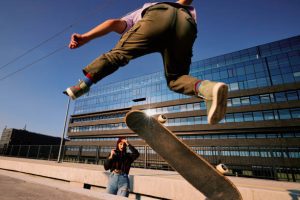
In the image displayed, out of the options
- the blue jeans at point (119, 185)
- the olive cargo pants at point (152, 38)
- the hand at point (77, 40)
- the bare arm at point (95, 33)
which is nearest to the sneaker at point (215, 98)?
the olive cargo pants at point (152, 38)

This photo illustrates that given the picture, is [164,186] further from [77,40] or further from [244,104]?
[244,104]

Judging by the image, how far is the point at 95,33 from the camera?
5.48 ft

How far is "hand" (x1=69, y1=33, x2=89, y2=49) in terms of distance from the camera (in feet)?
5.47

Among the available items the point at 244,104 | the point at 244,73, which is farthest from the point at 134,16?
the point at 244,73

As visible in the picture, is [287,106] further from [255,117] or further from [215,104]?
[215,104]

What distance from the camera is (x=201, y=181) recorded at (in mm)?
2033

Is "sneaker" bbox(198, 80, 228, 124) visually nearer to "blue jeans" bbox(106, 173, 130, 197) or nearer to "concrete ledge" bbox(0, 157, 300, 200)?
"concrete ledge" bbox(0, 157, 300, 200)

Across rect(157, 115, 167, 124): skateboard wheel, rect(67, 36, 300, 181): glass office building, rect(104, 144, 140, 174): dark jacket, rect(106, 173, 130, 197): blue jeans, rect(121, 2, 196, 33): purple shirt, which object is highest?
rect(67, 36, 300, 181): glass office building

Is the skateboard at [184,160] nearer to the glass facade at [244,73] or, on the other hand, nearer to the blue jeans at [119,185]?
the blue jeans at [119,185]

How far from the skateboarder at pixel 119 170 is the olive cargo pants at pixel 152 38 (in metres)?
3.02

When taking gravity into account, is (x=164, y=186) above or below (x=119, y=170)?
below

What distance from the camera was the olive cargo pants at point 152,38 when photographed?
154cm

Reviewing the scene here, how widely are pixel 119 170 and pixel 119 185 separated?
31 centimetres

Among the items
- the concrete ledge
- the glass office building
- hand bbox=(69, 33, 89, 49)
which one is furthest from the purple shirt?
the glass office building
